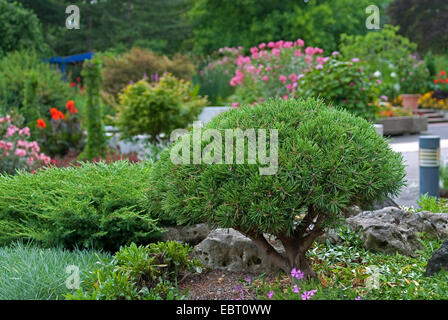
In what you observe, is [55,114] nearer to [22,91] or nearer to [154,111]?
[154,111]

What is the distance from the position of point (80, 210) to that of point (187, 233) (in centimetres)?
91

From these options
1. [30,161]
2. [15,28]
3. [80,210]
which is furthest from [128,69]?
[80,210]

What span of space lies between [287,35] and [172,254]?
25548mm

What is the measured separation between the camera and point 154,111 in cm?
890

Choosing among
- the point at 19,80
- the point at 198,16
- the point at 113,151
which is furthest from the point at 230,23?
the point at 113,151

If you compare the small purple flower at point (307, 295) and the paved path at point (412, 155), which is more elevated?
the small purple flower at point (307, 295)

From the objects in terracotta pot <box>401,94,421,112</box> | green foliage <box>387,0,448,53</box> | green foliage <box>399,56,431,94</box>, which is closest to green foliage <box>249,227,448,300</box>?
terracotta pot <box>401,94,421,112</box>

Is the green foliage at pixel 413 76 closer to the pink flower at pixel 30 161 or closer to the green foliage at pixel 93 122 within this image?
the green foliage at pixel 93 122

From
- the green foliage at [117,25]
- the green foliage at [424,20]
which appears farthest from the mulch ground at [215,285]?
the green foliage at [424,20]

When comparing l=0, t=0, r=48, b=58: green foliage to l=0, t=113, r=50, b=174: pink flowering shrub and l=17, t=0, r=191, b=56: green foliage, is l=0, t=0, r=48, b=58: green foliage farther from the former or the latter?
l=0, t=113, r=50, b=174: pink flowering shrub

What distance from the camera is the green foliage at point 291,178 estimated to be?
2775 millimetres

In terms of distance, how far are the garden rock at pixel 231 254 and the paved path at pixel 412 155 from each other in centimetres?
121

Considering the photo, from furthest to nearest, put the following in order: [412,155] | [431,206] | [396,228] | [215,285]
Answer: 1. [412,155]
2. [431,206]
3. [396,228]
4. [215,285]
